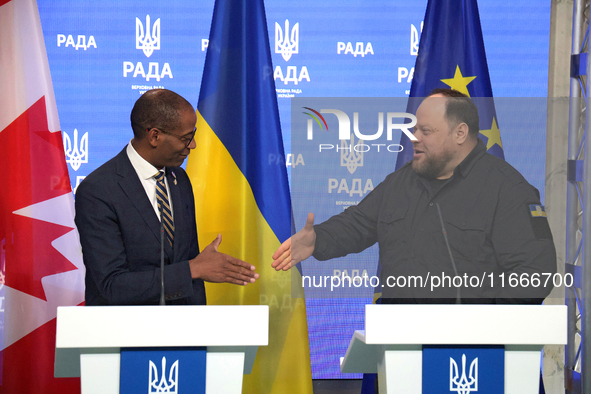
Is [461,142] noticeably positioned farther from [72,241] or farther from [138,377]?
[72,241]

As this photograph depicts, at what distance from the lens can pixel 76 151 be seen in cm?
327

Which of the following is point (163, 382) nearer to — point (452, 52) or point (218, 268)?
point (218, 268)

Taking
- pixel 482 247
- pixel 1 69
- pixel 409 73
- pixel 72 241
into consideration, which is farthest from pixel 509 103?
pixel 1 69

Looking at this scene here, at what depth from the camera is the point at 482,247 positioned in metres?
1.77

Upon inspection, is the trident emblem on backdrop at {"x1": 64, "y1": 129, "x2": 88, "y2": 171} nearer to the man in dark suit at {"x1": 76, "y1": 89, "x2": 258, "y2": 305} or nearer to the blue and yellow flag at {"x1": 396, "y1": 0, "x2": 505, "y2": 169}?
the man in dark suit at {"x1": 76, "y1": 89, "x2": 258, "y2": 305}

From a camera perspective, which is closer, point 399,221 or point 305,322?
point 399,221

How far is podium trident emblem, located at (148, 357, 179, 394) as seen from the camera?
1.41m

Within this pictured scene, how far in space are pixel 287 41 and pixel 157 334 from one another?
8.01ft

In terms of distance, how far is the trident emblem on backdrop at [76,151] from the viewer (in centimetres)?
326

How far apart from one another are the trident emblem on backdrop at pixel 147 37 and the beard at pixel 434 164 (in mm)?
2240

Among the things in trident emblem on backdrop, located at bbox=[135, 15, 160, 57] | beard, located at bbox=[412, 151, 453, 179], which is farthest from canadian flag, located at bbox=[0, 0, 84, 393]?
beard, located at bbox=[412, 151, 453, 179]

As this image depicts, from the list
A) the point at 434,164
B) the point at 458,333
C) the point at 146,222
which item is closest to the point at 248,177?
the point at 146,222

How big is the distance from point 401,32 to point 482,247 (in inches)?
80.9

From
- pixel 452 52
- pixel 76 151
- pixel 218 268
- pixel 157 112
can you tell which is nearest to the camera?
pixel 218 268
